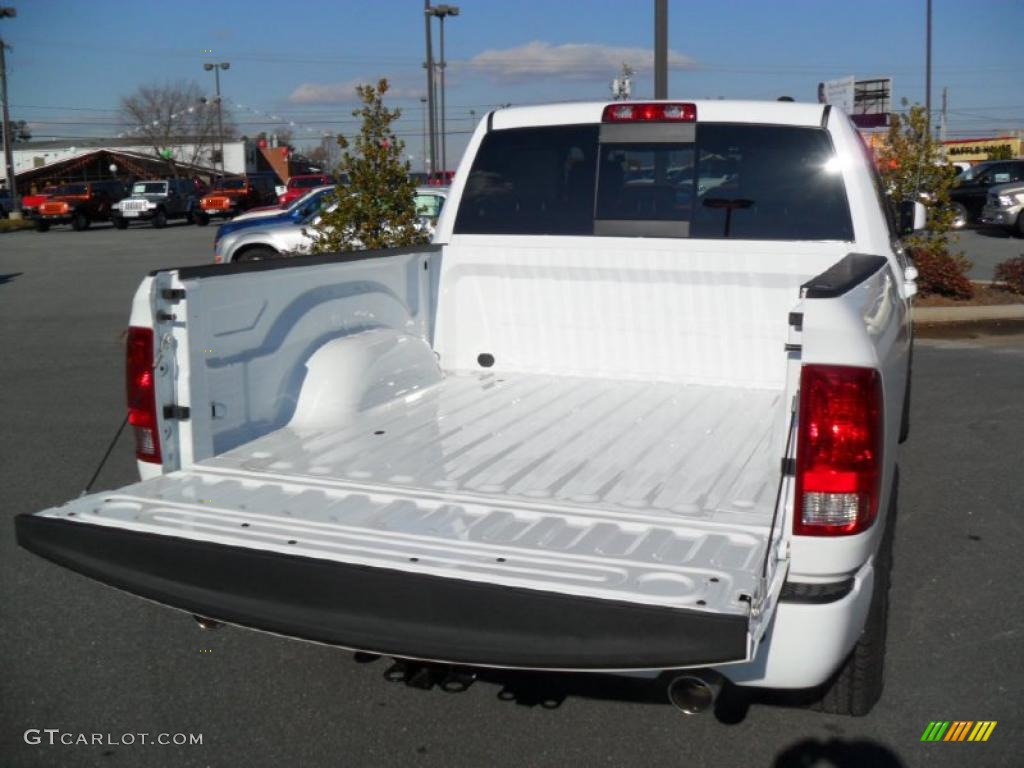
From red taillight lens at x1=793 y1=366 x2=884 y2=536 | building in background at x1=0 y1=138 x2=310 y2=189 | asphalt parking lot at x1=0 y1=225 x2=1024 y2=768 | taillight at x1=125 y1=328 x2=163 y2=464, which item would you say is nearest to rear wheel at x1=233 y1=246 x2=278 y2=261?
asphalt parking lot at x1=0 y1=225 x2=1024 y2=768

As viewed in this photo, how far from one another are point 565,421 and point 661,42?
889 cm

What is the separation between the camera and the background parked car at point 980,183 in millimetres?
27281

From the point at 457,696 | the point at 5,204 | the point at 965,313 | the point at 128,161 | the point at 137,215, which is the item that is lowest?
the point at 457,696

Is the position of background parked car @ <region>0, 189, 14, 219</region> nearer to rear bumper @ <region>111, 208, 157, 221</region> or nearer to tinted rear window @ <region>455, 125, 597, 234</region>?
rear bumper @ <region>111, 208, 157, 221</region>

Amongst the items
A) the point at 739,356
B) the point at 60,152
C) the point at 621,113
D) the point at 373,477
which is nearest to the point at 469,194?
the point at 621,113

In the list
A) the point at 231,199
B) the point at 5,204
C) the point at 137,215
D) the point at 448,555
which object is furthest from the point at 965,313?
the point at 5,204

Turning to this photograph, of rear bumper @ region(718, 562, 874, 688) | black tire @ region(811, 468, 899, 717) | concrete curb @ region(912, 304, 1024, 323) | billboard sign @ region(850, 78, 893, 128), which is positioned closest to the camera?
rear bumper @ region(718, 562, 874, 688)

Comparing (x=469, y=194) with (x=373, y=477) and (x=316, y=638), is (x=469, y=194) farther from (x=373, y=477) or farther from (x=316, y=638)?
(x=316, y=638)

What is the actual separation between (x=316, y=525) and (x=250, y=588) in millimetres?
317

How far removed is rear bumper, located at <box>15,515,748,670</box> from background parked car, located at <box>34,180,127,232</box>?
Result: 41.8m

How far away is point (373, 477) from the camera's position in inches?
141

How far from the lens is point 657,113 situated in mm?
4949

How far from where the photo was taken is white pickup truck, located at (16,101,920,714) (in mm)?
2715

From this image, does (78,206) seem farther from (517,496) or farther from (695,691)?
(695,691)
